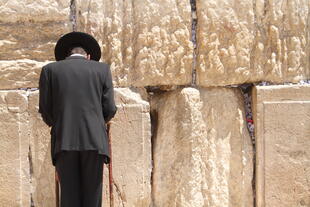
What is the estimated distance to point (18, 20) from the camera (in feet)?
13.3

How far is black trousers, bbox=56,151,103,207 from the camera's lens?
3240 mm

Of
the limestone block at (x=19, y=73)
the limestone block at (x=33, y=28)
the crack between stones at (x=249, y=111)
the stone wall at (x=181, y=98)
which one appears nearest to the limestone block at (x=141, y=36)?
the stone wall at (x=181, y=98)

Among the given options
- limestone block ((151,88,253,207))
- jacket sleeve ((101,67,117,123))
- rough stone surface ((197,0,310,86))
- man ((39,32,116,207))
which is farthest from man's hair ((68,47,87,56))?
rough stone surface ((197,0,310,86))

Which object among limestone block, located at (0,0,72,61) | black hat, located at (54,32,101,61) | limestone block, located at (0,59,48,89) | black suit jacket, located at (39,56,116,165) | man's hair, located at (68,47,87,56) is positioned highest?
limestone block, located at (0,0,72,61)

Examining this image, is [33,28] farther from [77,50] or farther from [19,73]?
[77,50]

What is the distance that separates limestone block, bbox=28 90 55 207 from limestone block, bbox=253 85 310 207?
201 centimetres

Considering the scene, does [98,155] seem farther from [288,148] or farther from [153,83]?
[288,148]

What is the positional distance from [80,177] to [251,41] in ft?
Answer: 6.84

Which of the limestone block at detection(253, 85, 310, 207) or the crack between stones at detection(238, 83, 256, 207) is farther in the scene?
the crack between stones at detection(238, 83, 256, 207)

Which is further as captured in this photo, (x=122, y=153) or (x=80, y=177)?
(x=122, y=153)

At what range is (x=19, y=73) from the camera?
4.05 metres

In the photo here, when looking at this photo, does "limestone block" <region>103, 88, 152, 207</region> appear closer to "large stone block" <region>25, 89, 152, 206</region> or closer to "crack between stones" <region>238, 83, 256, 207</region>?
"large stone block" <region>25, 89, 152, 206</region>

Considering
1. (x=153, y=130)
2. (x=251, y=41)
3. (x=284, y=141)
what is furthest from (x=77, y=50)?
(x=284, y=141)

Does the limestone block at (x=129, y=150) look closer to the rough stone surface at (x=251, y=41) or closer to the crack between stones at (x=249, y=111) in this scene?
the rough stone surface at (x=251, y=41)
